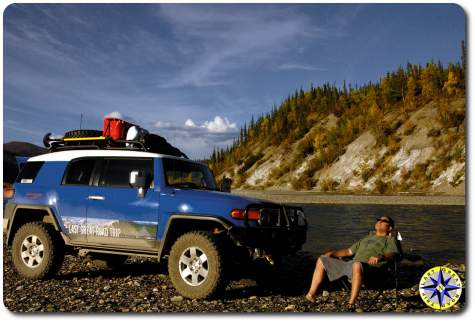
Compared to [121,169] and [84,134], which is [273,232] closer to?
[121,169]

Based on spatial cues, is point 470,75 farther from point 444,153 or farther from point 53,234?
point 444,153

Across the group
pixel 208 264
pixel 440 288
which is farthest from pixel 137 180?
pixel 440 288

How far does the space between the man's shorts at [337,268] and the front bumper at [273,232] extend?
27.7 inches

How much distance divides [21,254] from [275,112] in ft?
302

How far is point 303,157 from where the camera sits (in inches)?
2702

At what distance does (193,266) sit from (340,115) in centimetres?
7372

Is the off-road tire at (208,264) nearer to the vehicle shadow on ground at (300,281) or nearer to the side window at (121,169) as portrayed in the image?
the vehicle shadow on ground at (300,281)

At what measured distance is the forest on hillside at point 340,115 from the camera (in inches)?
2319

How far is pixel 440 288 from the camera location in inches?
238

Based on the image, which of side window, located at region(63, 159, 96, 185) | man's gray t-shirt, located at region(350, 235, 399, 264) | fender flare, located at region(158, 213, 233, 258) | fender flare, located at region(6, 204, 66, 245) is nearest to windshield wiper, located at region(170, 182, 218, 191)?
fender flare, located at region(158, 213, 233, 258)

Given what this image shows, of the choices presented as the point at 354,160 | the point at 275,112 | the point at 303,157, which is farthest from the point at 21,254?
the point at 275,112

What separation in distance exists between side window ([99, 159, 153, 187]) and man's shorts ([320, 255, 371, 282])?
9.52 feet

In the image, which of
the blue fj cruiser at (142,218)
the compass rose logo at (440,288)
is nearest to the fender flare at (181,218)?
the blue fj cruiser at (142,218)

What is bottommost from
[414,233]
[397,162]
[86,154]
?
[414,233]
